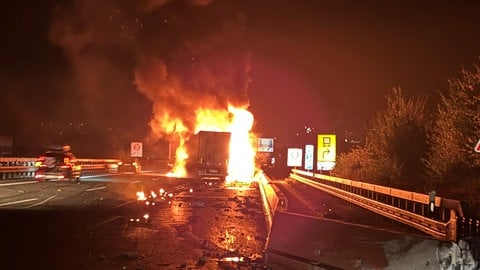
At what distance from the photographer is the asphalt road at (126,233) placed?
352 inches

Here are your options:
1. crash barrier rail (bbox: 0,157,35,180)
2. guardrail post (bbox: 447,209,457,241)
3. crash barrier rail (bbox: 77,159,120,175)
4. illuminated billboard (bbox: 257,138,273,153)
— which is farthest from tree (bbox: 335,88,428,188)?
illuminated billboard (bbox: 257,138,273,153)

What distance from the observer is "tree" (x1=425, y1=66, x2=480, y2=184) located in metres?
19.2

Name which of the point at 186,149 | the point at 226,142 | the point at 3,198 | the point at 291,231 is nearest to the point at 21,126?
the point at 186,149

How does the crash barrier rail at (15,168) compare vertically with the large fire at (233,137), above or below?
below

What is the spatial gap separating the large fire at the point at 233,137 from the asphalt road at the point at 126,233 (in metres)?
20.7

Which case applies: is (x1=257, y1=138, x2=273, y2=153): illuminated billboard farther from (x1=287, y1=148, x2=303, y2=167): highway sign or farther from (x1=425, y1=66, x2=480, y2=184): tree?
(x1=425, y1=66, x2=480, y2=184): tree

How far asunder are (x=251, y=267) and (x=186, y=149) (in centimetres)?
4500

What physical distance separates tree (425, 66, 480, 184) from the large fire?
65.2ft

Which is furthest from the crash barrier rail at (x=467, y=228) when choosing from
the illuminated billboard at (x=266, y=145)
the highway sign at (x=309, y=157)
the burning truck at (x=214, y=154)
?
the illuminated billboard at (x=266, y=145)

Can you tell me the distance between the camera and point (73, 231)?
39.8 feet

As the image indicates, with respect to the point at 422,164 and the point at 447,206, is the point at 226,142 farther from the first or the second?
the point at 447,206

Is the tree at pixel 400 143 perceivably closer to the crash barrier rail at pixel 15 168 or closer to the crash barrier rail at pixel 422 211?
the crash barrier rail at pixel 422 211

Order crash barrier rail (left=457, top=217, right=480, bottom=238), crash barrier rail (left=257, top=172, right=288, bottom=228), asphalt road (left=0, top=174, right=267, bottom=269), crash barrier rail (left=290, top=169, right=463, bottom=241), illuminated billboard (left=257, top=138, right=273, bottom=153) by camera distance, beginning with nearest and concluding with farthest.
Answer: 1. crash barrier rail (left=457, top=217, right=480, bottom=238)
2. asphalt road (left=0, top=174, right=267, bottom=269)
3. crash barrier rail (left=290, top=169, right=463, bottom=241)
4. crash barrier rail (left=257, top=172, right=288, bottom=228)
5. illuminated billboard (left=257, top=138, right=273, bottom=153)

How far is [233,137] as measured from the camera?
43406mm
